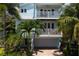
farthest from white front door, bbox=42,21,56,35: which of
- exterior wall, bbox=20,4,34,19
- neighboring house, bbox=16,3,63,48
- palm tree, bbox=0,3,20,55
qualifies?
palm tree, bbox=0,3,20,55

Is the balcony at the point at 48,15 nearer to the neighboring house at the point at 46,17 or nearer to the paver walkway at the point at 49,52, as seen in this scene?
→ the neighboring house at the point at 46,17

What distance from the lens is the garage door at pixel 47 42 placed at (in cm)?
199

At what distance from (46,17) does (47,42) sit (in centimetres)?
26

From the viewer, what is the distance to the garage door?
1987 mm

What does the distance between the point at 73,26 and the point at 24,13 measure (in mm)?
530

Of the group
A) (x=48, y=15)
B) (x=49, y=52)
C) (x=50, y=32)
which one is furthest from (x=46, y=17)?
(x=49, y=52)

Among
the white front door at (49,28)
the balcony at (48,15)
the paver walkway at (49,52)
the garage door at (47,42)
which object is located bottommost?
the paver walkway at (49,52)

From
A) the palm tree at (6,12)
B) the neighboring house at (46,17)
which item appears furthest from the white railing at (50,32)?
the palm tree at (6,12)

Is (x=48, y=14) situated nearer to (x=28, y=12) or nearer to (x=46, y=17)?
(x=46, y=17)

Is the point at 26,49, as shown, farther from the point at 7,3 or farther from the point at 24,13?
the point at 7,3

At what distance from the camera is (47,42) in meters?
1.99

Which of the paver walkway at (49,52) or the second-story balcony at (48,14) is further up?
the second-story balcony at (48,14)

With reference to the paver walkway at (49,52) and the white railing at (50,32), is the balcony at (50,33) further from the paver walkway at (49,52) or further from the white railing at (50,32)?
the paver walkway at (49,52)

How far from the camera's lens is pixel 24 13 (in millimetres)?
2012
